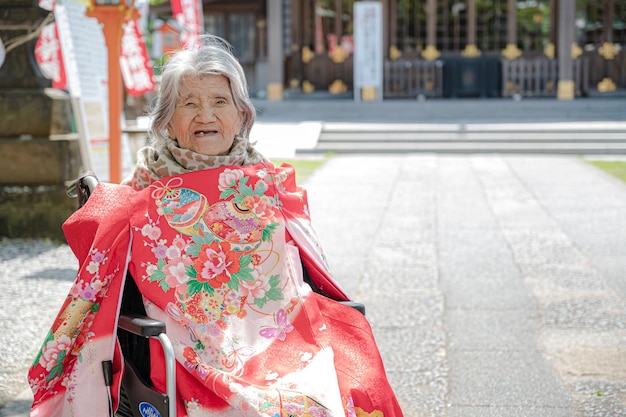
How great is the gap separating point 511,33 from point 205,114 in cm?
1969

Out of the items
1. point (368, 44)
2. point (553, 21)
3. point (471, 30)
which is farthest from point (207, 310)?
point (553, 21)

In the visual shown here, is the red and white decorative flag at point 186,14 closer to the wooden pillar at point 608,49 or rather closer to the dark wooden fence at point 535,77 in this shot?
the dark wooden fence at point 535,77

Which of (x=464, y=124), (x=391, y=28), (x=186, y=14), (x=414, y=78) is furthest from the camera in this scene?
(x=391, y=28)

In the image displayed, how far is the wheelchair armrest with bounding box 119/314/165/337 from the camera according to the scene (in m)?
2.27

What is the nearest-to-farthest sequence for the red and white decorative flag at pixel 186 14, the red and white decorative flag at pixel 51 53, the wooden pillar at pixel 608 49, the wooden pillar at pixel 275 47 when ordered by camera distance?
the red and white decorative flag at pixel 51 53 < the red and white decorative flag at pixel 186 14 < the wooden pillar at pixel 275 47 < the wooden pillar at pixel 608 49

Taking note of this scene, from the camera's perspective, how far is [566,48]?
19.2 metres

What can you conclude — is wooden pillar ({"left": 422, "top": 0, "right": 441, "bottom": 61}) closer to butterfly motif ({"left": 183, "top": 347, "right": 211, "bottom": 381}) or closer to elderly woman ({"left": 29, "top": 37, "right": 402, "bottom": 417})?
elderly woman ({"left": 29, "top": 37, "right": 402, "bottom": 417})

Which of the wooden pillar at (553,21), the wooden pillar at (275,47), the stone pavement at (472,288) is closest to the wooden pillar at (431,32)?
the wooden pillar at (553,21)

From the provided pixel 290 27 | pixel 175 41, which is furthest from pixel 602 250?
pixel 290 27

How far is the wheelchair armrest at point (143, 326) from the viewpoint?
2266 millimetres

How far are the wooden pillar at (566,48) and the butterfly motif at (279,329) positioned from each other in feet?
58.6

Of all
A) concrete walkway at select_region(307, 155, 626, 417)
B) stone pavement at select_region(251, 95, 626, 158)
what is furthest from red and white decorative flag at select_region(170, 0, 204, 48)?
concrete walkway at select_region(307, 155, 626, 417)

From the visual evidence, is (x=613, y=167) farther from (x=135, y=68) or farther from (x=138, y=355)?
(x=138, y=355)

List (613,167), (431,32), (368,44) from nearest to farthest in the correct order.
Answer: (613,167), (368,44), (431,32)
